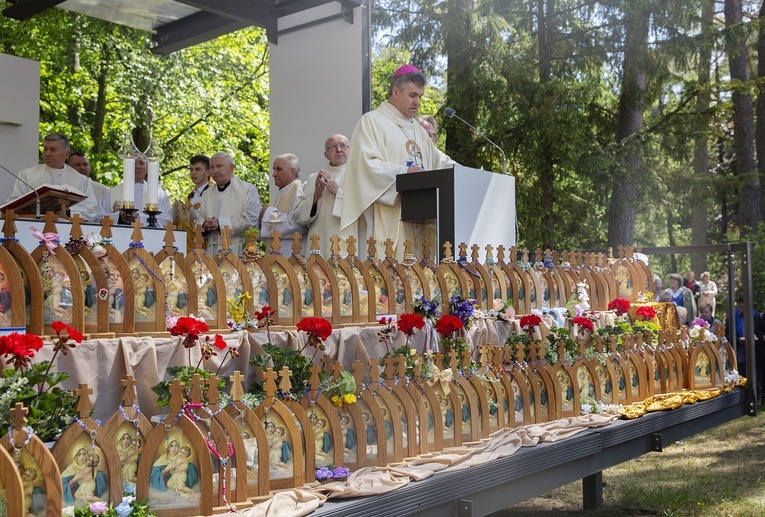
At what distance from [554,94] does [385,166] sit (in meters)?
8.99

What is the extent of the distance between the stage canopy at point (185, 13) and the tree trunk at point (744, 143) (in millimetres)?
9799

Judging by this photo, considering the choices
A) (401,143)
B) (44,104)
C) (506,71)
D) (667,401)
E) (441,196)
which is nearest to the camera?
(441,196)

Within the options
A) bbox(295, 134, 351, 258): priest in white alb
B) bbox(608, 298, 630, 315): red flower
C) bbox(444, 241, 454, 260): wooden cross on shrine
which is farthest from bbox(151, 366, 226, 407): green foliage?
bbox(608, 298, 630, 315): red flower

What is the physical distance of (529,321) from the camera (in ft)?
16.8

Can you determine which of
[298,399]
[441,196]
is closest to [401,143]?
[441,196]

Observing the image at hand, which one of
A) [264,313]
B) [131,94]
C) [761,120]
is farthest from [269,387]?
[761,120]

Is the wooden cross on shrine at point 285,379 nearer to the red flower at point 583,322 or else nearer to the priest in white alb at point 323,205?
the priest in white alb at point 323,205

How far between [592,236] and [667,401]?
10.6 m

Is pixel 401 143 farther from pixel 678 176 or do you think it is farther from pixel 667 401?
pixel 678 176

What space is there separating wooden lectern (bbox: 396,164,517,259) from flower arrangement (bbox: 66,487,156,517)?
3.06m

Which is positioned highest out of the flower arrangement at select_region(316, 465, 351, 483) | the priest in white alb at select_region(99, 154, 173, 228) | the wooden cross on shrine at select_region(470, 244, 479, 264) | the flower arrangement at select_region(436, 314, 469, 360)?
the priest in white alb at select_region(99, 154, 173, 228)

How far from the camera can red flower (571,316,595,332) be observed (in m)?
5.61

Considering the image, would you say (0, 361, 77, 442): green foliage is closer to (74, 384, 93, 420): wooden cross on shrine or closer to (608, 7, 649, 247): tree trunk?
(74, 384, 93, 420): wooden cross on shrine

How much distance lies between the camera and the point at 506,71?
14359 millimetres
